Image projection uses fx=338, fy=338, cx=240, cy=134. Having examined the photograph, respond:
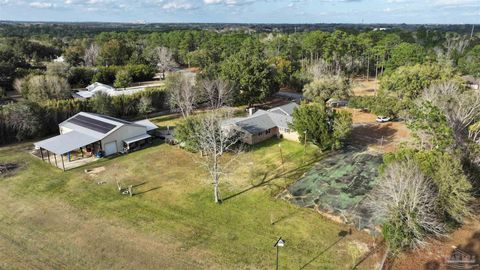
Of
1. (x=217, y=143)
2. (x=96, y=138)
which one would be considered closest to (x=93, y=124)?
(x=96, y=138)

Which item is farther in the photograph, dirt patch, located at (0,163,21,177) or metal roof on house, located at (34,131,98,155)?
metal roof on house, located at (34,131,98,155)

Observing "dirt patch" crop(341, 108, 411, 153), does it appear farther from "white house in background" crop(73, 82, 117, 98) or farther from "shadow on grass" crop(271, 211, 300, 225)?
"white house in background" crop(73, 82, 117, 98)

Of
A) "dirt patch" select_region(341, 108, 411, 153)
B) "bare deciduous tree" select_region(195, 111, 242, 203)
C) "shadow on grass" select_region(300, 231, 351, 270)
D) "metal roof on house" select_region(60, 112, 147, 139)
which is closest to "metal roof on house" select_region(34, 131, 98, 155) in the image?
"metal roof on house" select_region(60, 112, 147, 139)

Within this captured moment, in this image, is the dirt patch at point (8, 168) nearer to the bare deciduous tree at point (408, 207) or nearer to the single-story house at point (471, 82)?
the bare deciduous tree at point (408, 207)

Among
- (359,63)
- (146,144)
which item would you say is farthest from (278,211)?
(359,63)

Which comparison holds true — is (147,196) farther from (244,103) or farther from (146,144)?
(244,103)

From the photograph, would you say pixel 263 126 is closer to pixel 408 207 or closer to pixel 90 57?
pixel 408 207

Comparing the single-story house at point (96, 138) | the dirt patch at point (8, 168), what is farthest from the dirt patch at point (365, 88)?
the dirt patch at point (8, 168)

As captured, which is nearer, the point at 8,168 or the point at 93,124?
the point at 8,168
